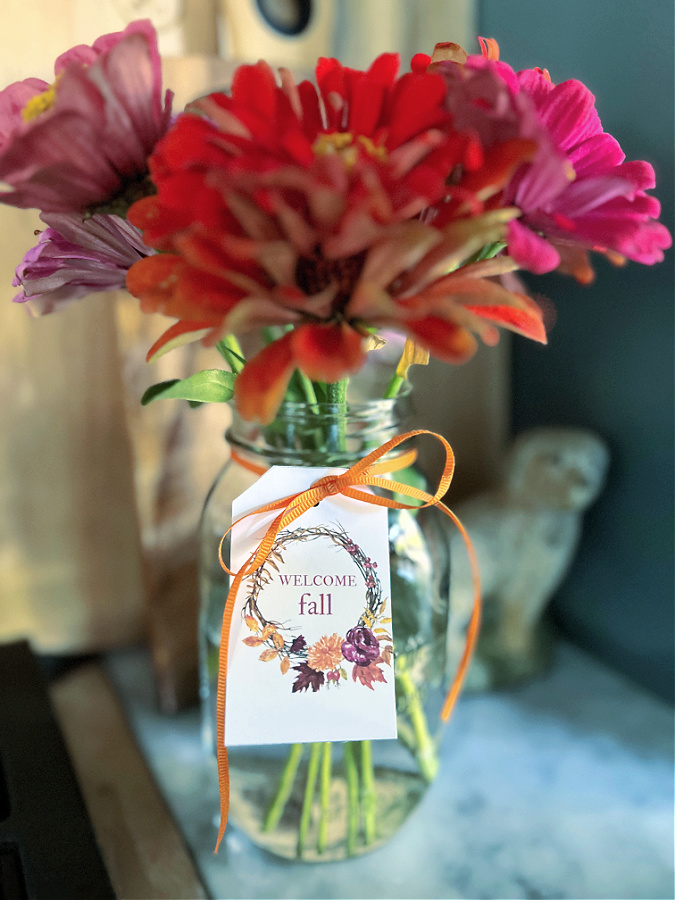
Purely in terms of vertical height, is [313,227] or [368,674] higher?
[313,227]

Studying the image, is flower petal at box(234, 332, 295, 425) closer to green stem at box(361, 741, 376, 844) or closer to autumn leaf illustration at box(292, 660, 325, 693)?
autumn leaf illustration at box(292, 660, 325, 693)

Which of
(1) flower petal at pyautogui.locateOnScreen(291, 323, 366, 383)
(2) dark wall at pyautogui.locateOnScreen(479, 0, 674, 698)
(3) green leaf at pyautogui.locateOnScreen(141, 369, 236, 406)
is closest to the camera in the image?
(1) flower petal at pyautogui.locateOnScreen(291, 323, 366, 383)

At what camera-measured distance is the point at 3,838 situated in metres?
0.43

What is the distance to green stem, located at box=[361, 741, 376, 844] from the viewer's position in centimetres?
47

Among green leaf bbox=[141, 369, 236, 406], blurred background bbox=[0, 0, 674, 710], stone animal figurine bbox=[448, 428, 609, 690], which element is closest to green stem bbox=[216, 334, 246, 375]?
green leaf bbox=[141, 369, 236, 406]

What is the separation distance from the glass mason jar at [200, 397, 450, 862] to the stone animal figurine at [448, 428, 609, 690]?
14 cm

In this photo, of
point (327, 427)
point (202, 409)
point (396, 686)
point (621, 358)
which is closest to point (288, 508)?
point (327, 427)

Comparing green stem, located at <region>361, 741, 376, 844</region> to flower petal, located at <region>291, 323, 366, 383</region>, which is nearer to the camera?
Result: flower petal, located at <region>291, 323, 366, 383</region>

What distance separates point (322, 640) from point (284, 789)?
0.15m

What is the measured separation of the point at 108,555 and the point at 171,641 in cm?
13

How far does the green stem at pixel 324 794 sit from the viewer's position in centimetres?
46

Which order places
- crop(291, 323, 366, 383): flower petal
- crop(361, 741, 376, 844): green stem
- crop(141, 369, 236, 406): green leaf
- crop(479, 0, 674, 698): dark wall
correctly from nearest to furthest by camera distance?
crop(291, 323, 366, 383): flower petal < crop(141, 369, 236, 406): green leaf < crop(361, 741, 376, 844): green stem < crop(479, 0, 674, 698): dark wall

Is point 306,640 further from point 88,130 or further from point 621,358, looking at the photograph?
point 621,358

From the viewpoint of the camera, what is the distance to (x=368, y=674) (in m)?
0.41
